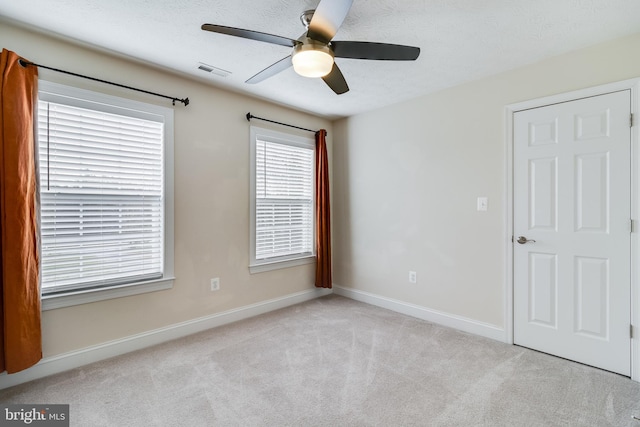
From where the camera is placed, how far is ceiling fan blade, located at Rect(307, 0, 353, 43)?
146 centimetres

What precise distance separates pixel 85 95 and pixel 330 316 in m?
3.08

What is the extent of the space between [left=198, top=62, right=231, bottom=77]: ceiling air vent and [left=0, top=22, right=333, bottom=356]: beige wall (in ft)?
1.01

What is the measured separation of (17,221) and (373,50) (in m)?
2.58

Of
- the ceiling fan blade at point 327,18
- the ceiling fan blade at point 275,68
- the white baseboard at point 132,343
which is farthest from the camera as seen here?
the white baseboard at point 132,343

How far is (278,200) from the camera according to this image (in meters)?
3.72

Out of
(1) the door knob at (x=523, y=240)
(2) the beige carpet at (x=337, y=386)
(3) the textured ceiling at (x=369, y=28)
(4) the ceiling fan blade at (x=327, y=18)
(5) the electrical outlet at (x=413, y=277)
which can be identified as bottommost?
(2) the beige carpet at (x=337, y=386)

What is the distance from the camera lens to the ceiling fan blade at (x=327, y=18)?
146cm

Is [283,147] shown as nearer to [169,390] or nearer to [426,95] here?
[426,95]

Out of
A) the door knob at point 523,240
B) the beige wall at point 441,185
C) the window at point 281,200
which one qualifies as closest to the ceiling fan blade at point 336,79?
the beige wall at point 441,185

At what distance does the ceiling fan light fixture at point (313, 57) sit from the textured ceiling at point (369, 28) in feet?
1.04

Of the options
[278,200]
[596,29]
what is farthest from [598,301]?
[278,200]

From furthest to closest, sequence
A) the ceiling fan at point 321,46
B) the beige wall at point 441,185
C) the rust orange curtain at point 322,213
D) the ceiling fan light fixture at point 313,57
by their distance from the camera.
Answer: the rust orange curtain at point 322,213
the beige wall at point 441,185
the ceiling fan light fixture at point 313,57
the ceiling fan at point 321,46

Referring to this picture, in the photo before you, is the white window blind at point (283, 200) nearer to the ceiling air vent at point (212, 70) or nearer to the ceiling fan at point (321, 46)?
the ceiling air vent at point (212, 70)

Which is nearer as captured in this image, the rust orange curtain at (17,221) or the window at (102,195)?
the rust orange curtain at (17,221)
